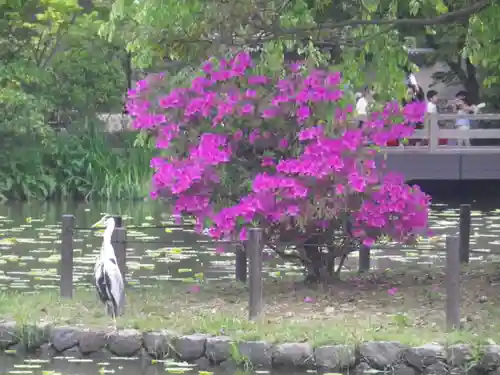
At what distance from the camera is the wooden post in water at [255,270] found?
470 inches

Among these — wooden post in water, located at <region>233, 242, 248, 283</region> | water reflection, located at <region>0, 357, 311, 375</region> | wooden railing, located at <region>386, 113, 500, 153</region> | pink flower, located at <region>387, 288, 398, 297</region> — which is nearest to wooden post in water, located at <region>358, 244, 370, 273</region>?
wooden post in water, located at <region>233, 242, 248, 283</region>

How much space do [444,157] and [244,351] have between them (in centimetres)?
2128

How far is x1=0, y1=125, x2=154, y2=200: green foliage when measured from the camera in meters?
32.2

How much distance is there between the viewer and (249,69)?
13.8 m

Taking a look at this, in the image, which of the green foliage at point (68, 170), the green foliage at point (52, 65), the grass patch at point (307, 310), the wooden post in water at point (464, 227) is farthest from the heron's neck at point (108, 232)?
the green foliage at point (52, 65)

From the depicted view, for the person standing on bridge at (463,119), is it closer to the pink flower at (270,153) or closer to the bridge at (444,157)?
the bridge at (444,157)

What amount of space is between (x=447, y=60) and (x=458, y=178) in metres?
6.88

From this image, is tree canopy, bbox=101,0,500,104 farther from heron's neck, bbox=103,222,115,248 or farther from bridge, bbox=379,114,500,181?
bridge, bbox=379,114,500,181

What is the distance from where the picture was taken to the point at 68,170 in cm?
3294

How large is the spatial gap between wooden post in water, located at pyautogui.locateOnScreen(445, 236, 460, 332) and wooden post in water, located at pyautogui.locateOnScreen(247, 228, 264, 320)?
1.59m

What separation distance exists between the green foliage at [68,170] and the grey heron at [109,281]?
19.2m

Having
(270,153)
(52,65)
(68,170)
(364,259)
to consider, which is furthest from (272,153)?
(52,65)

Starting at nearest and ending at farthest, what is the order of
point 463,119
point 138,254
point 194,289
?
point 194,289, point 138,254, point 463,119

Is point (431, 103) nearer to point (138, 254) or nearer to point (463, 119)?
point (463, 119)
